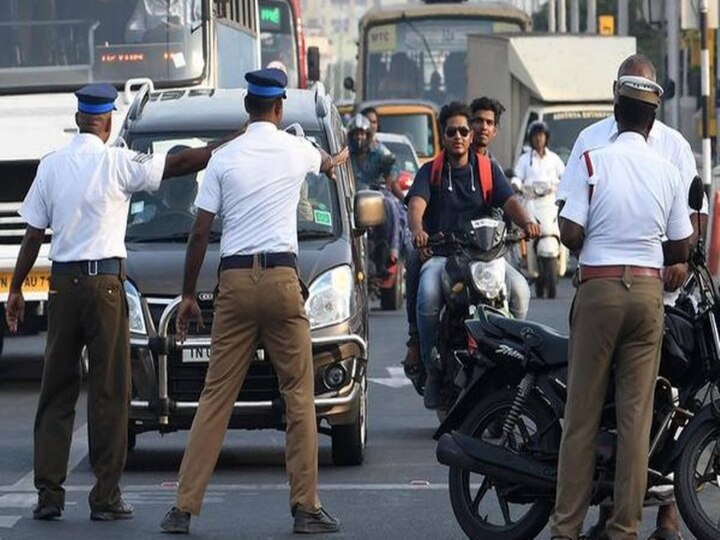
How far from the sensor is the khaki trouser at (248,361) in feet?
32.1

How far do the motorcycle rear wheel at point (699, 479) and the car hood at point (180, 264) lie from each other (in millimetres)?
3364

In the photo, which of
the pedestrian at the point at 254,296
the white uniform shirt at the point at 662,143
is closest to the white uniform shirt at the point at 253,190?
the pedestrian at the point at 254,296

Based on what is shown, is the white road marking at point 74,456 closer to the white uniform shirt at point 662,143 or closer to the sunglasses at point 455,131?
the sunglasses at point 455,131

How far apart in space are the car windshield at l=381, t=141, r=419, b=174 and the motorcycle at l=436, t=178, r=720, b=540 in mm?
18694

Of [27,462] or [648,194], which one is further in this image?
[27,462]

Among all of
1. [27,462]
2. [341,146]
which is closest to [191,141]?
[341,146]

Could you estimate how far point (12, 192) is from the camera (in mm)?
16672

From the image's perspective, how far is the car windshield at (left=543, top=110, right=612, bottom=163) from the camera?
1225 inches

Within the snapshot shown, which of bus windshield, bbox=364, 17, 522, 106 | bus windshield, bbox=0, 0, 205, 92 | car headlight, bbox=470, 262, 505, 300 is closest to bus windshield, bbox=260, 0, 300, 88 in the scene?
bus windshield, bbox=364, 17, 522, 106

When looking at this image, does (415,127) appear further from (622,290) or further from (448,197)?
(622,290)

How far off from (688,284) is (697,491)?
0.90 meters

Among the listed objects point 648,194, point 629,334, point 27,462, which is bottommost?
point 27,462

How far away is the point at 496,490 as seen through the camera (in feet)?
30.4

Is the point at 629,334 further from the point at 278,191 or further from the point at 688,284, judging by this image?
the point at 278,191
